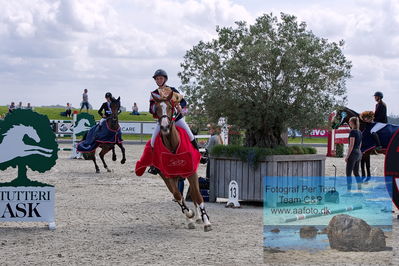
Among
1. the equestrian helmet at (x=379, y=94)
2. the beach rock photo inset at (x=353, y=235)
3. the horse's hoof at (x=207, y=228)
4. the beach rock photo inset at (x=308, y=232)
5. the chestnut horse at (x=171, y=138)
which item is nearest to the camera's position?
the beach rock photo inset at (x=353, y=235)

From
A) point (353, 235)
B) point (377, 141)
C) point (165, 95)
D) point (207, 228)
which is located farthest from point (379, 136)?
point (353, 235)

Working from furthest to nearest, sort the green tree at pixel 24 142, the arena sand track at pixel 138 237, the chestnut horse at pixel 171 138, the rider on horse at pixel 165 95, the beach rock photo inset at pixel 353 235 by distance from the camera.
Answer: the rider on horse at pixel 165 95
the green tree at pixel 24 142
the chestnut horse at pixel 171 138
the arena sand track at pixel 138 237
the beach rock photo inset at pixel 353 235

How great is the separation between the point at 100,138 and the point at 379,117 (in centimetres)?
845

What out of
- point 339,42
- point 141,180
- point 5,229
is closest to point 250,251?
point 5,229

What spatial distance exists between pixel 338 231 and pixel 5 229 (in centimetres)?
496

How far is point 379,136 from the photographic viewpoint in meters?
15.6

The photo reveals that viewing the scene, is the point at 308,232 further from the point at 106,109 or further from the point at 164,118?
the point at 106,109

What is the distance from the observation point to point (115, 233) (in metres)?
8.83

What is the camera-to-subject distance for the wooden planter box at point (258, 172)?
11.8 metres

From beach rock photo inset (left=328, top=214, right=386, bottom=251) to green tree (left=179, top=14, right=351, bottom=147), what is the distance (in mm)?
4997

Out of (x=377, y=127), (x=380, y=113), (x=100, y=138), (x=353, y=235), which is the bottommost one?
(x=353, y=235)

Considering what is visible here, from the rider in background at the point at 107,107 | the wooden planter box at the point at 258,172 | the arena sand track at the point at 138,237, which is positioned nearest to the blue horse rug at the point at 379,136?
the wooden planter box at the point at 258,172

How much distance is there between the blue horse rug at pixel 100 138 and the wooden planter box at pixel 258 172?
7426mm

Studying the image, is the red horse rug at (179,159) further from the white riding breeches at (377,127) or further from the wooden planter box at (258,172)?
the white riding breeches at (377,127)
